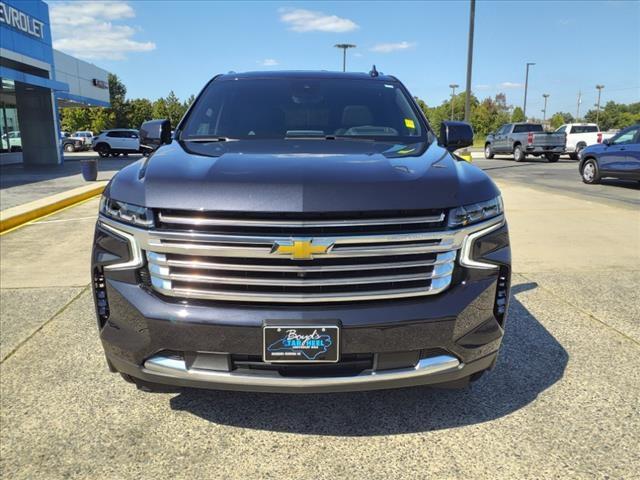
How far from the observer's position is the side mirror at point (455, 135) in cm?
376

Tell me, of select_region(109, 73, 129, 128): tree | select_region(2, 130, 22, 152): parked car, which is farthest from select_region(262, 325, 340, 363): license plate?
select_region(109, 73, 129, 128): tree

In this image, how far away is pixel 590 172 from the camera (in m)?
15.1

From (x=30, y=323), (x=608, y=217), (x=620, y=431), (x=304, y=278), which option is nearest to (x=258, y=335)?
(x=304, y=278)

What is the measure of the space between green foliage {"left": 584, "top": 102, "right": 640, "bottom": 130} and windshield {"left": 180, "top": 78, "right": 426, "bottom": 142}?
116891 mm

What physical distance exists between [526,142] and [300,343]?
25706 mm

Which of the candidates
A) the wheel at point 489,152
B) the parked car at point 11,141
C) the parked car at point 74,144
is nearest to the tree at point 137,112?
the parked car at point 74,144

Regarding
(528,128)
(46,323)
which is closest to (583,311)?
(46,323)

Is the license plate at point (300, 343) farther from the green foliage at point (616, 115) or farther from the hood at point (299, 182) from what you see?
the green foliage at point (616, 115)

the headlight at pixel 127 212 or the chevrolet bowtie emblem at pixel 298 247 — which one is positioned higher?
the headlight at pixel 127 212

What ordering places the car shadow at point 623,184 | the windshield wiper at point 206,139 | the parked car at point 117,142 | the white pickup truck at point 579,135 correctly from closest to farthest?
1. the windshield wiper at point 206,139
2. the car shadow at point 623,184
3. the white pickup truck at point 579,135
4. the parked car at point 117,142

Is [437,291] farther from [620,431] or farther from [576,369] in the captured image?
[576,369]

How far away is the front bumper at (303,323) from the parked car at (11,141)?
30186 mm

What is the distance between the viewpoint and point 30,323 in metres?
4.29

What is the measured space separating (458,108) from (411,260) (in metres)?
95.9
